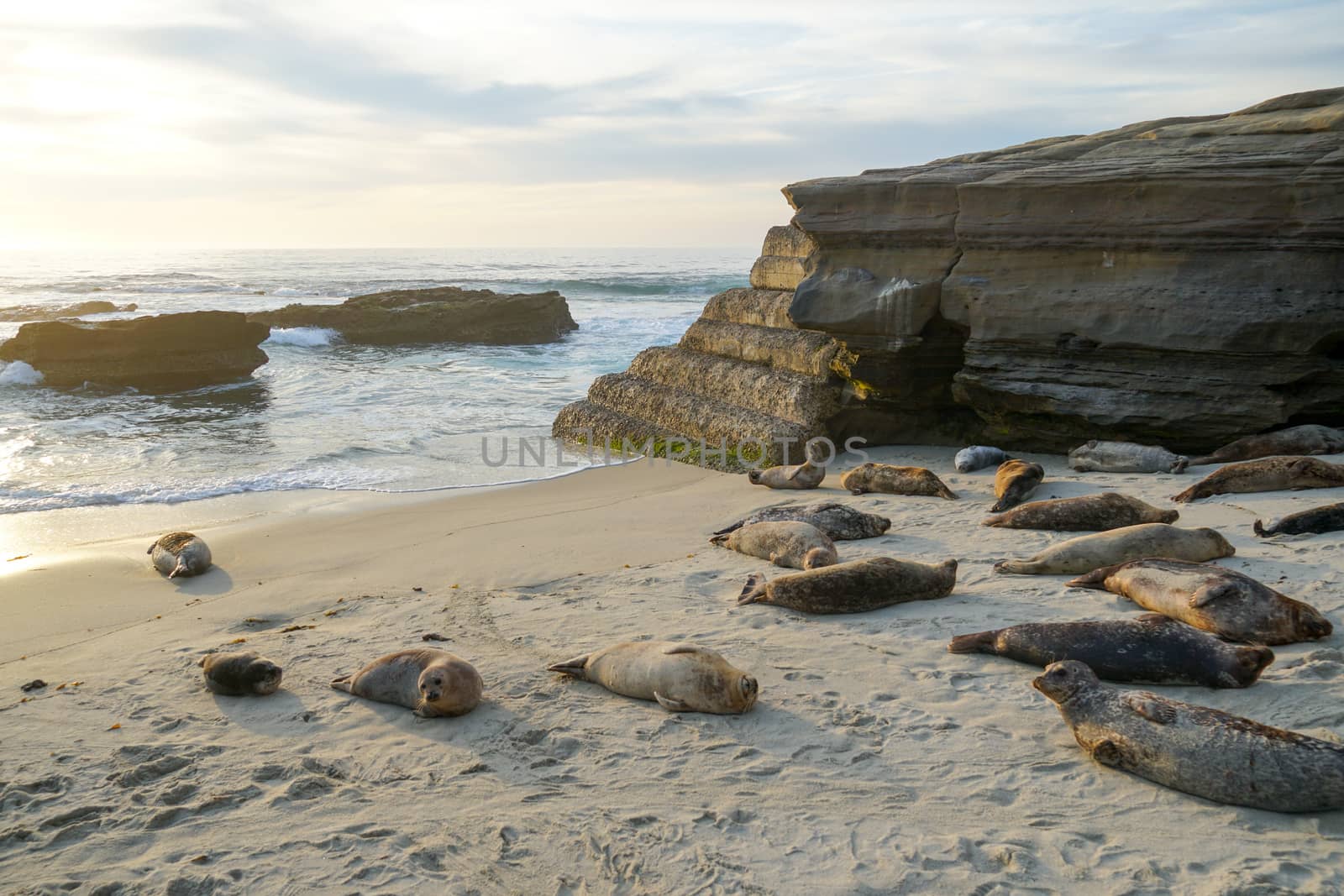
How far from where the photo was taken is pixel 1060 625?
4.54m

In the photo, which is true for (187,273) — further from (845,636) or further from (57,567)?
(845,636)

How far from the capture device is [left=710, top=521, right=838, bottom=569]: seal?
20.0ft

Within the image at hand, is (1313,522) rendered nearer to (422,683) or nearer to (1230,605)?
(1230,605)

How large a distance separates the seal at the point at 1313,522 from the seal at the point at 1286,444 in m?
1.85

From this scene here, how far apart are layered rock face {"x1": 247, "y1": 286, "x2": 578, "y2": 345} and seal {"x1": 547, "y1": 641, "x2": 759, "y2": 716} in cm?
2178

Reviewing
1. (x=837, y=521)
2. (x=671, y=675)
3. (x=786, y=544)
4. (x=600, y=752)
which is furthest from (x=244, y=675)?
(x=837, y=521)

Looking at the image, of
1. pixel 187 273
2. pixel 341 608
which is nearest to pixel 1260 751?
pixel 341 608

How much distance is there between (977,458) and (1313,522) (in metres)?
3.28

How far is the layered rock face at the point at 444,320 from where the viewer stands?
2647 cm

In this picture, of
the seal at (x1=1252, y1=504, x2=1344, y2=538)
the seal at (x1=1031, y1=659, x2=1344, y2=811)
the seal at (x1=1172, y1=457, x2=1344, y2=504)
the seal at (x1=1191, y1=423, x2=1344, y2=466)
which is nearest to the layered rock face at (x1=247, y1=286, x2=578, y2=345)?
the seal at (x1=1191, y1=423, x2=1344, y2=466)

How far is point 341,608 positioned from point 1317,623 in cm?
520

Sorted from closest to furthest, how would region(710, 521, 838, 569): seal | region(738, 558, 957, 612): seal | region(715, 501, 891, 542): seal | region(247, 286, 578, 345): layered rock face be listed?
region(738, 558, 957, 612): seal, region(710, 521, 838, 569): seal, region(715, 501, 891, 542): seal, region(247, 286, 578, 345): layered rock face

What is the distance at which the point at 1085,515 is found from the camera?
6.73 meters

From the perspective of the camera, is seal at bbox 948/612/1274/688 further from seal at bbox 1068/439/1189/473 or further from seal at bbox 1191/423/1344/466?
seal at bbox 1191/423/1344/466
